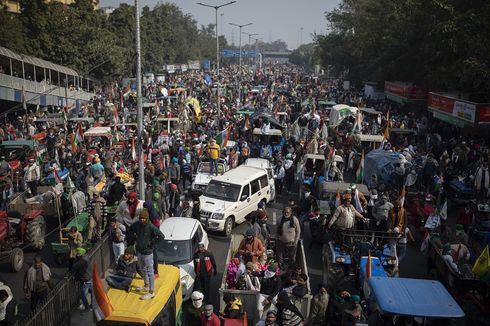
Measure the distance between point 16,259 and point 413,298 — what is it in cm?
1006

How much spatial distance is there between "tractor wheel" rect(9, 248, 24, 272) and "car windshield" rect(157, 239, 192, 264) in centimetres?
402

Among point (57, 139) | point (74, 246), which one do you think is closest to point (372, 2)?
point (57, 139)

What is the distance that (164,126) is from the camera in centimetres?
3194

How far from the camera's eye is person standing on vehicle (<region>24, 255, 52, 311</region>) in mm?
10781

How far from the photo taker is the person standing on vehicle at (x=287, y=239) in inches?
494

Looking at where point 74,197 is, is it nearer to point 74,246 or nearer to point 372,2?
point 74,246

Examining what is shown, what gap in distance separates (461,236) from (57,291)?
941 centimetres

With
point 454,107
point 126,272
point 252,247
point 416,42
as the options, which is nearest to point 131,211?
point 252,247

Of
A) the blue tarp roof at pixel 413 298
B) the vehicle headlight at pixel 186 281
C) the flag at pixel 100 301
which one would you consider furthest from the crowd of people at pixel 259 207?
the flag at pixel 100 301

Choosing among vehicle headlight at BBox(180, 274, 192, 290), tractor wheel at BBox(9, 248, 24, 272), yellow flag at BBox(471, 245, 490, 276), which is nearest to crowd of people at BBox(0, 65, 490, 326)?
vehicle headlight at BBox(180, 274, 192, 290)

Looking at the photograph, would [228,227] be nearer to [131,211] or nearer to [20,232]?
[131,211]

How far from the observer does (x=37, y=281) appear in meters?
10.8

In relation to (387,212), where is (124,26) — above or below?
above

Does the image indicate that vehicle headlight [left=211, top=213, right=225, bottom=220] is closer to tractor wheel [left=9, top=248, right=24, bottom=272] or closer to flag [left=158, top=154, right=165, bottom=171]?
tractor wheel [left=9, top=248, right=24, bottom=272]
